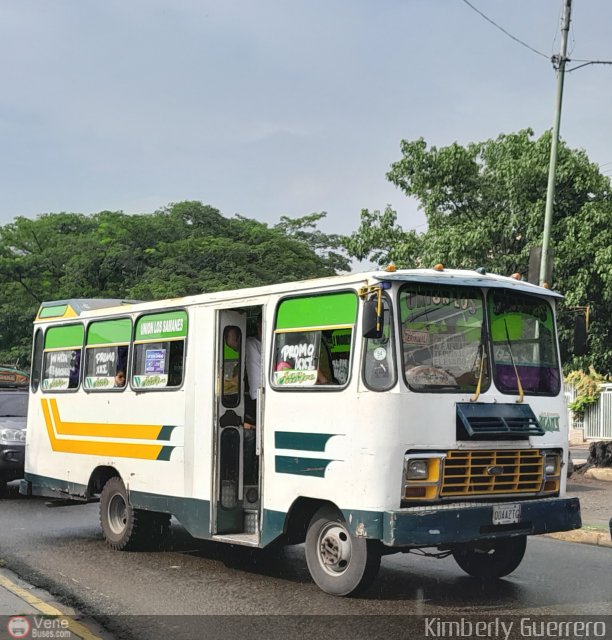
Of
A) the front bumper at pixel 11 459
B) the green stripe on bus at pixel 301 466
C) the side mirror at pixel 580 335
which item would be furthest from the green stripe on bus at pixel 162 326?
the front bumper at pixel 11 459

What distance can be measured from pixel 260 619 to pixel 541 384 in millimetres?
3186

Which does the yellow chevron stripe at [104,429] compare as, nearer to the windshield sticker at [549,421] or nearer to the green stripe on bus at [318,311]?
the green stripe on bus at [318,311]

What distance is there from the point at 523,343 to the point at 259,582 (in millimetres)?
3112

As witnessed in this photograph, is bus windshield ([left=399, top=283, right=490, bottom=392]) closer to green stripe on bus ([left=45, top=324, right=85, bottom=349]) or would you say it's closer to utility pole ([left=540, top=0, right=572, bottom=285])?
green stripe on bus ([left=45, top=324, right=85, bottom=349])

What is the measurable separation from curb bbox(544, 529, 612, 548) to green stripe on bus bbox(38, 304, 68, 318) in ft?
21.2

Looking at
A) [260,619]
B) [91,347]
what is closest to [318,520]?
[260,619]

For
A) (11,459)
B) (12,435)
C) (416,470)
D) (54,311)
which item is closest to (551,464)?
(416,470)

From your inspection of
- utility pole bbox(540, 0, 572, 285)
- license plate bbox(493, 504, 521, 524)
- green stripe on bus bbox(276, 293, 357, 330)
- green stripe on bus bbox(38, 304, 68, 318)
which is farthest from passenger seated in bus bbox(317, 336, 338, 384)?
utility pole bbox(540, 0, 572, 285)

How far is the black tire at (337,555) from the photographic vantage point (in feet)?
24.0

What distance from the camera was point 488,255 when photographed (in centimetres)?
2753

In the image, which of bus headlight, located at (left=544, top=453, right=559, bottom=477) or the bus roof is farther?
bus headlight, located at (left=544, top=453, right=559, bottom=477)

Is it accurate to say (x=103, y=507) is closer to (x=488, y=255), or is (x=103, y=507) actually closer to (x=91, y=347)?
(x=91, y=347)

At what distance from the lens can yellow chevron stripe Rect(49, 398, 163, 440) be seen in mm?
9750

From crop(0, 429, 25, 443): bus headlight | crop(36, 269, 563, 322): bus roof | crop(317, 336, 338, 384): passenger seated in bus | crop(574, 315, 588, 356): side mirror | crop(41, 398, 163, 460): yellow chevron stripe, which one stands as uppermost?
crop(36, 269, 563, 322): bus roof
